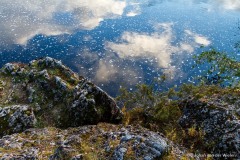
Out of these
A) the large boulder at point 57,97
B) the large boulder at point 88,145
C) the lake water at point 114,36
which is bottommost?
the lake water at point 114,36

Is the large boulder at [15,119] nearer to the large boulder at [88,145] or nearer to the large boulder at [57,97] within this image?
the large boulder at [57,97]

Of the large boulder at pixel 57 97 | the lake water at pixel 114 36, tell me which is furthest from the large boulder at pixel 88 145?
the lake water at pixel 114 36

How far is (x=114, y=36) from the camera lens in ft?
197

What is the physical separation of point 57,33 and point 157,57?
87.6ft

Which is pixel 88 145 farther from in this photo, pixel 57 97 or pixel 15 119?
pixel 57 97

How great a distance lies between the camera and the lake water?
4872cm

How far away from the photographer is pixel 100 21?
67938 millimetres

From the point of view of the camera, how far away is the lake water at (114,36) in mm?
48719

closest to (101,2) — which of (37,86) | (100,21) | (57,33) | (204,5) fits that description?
(100,21)

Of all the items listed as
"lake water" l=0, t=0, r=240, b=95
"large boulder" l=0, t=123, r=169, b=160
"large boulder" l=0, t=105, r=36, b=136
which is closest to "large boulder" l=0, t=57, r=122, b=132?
"large boulder" l=0, t=105, r=36, b=136

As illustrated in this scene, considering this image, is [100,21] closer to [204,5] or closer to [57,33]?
[57,33]

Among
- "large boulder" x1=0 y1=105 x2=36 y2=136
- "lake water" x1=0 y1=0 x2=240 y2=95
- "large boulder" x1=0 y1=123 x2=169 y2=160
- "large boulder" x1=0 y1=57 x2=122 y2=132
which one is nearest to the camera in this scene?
"large boulder" x1=0 y1=123 x2=169 y2=160

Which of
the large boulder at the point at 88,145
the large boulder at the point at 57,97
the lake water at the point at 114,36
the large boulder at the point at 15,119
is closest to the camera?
the large boulder at the point at 88,145

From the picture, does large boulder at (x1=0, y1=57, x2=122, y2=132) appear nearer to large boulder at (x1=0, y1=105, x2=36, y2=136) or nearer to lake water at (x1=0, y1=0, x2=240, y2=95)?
large boulder at (x1=0, y1=105, x2=36, y2=136)
